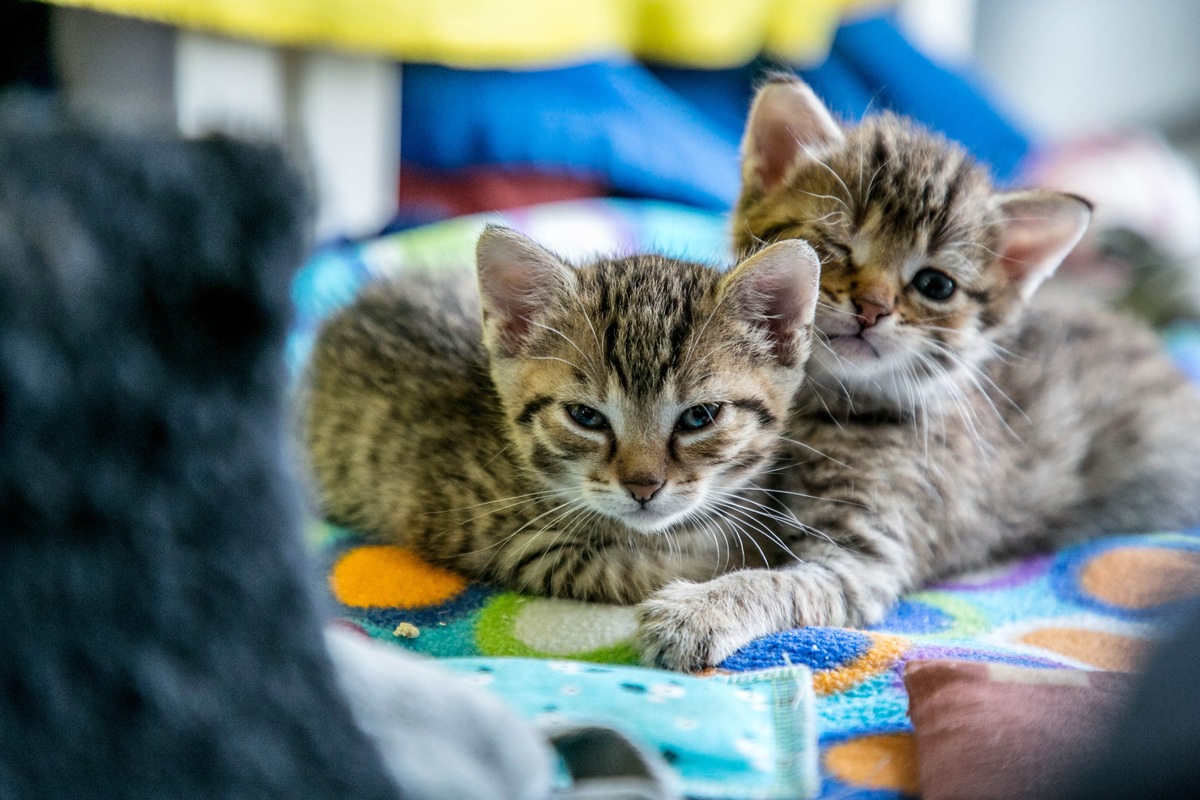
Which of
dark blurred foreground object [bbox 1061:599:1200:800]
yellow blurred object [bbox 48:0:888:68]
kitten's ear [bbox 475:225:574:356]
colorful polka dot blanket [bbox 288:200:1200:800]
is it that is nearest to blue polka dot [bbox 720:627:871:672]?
colorful polka dot blanket [bbox 288:200:1200:800]

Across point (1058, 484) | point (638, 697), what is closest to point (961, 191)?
point (1058, 484)

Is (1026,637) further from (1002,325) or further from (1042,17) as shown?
(1042,17)

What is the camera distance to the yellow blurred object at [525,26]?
2104 millimetres

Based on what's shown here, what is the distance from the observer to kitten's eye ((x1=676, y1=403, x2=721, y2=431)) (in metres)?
1.37

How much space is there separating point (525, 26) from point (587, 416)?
5.11 feet

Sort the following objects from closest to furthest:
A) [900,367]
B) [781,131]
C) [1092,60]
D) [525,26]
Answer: [900,367], [781,131], [525,26], [1092,60]

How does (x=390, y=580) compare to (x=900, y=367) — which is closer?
(x=390, y=580)

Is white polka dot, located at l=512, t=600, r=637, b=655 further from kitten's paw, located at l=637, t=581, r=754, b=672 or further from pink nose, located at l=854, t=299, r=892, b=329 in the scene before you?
pink nose, located at l=854, t=299, r=892, b=329

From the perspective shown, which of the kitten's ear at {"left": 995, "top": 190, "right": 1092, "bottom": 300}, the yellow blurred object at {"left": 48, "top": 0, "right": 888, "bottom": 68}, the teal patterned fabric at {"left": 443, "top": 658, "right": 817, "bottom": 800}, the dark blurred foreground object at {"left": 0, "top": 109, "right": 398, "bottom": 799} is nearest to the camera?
the dark blurred foreground object at {"left": 0, "top": 109, "right": 398, "bottom": 799}

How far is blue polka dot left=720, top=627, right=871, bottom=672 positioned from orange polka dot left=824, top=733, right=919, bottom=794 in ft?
0.53

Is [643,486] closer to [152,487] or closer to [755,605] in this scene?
[755,605]

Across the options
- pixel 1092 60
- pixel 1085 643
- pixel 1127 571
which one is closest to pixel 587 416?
pixel 1085 643

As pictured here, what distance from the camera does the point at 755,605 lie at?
1300mm

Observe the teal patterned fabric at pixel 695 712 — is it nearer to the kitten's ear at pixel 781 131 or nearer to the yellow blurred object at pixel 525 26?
the kitten's ear at pixel 781 131
